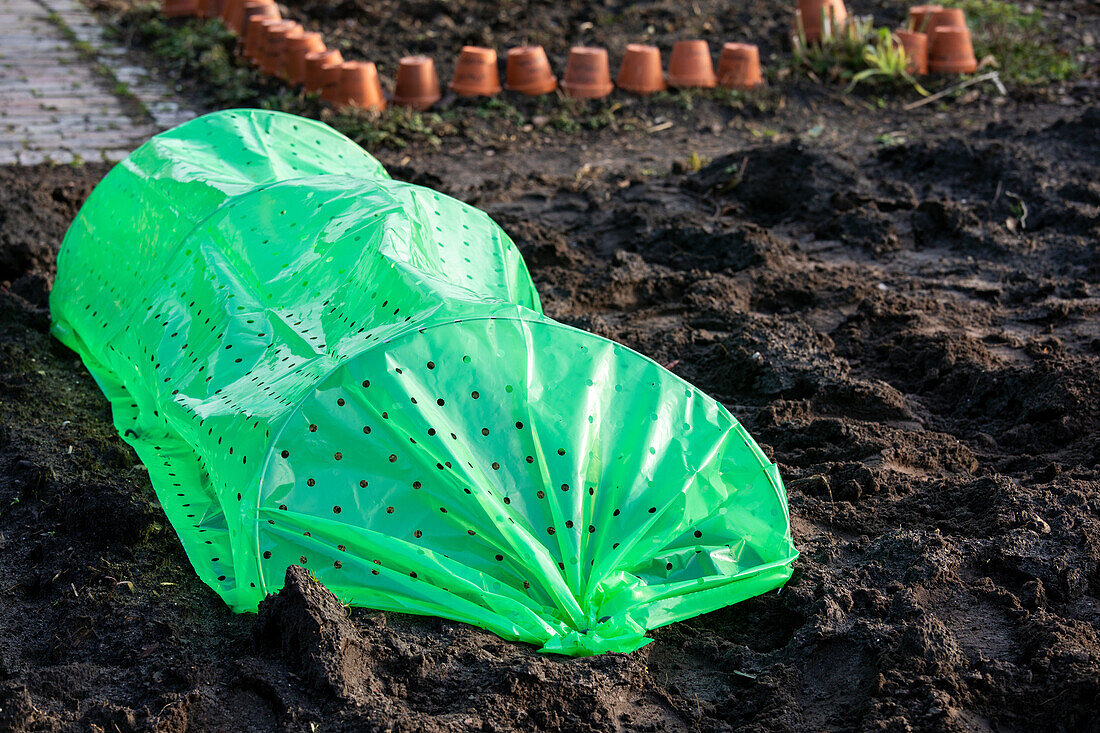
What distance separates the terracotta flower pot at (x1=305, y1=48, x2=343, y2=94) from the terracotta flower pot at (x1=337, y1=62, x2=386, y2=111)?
0.21ft

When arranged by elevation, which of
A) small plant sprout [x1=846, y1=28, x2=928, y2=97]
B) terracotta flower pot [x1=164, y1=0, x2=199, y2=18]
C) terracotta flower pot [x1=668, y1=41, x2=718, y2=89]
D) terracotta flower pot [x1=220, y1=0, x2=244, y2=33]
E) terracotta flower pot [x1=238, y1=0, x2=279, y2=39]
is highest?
small plant sprout [x1=846, y1=28, x2=928, y2=97]

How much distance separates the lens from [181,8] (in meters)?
8.90

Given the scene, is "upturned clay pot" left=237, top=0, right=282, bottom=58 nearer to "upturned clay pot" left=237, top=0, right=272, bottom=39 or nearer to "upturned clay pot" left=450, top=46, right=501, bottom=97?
"upturned clay pot" left=237, top=0, right=272, bottom=39

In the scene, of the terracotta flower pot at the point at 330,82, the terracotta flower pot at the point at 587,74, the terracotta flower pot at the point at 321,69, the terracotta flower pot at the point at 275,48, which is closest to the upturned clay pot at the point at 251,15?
the terracotta flower pot at the point at 275,48

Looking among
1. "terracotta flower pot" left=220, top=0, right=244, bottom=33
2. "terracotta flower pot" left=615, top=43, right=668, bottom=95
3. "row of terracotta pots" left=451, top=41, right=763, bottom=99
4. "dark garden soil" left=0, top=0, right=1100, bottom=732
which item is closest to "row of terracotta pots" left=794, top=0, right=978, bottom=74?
"row of terracotta pots" left=451, top=41, right=763, bottom=99

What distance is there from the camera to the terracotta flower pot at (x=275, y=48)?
724 centimetres

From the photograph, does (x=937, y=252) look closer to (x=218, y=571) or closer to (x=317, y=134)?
(x=317, y=134)

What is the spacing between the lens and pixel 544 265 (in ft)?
15.5

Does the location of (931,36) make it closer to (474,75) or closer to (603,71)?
(603,71)

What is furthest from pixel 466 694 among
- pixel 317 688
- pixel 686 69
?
pixel 686 69

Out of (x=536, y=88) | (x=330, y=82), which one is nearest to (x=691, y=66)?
(x=536, y=88)

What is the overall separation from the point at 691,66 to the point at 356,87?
97.9 inches

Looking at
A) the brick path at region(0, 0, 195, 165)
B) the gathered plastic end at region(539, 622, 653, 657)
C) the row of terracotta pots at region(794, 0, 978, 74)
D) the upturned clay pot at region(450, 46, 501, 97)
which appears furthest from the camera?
the row of terracotta pots at region(794, 0, 978, 74)

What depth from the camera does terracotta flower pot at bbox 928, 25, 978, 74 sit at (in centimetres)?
734
